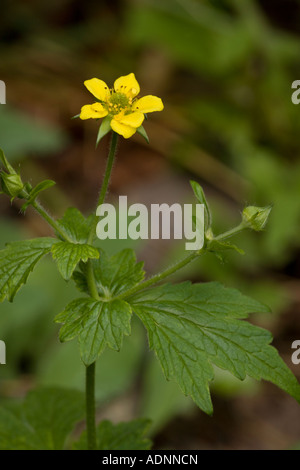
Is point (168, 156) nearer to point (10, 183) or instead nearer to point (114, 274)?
point (114, 274)

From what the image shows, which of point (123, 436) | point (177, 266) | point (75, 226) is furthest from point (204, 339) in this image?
point (123, 436)

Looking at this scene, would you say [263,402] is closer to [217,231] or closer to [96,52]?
[217,231]

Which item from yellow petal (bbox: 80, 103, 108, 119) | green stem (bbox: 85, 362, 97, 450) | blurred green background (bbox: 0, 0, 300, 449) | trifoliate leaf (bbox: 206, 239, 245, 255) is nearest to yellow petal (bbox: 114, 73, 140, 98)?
yellow petal (bbox: 80, 103, 108, 119)

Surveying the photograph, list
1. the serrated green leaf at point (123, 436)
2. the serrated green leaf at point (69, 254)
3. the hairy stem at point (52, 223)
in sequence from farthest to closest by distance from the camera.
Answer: the serrated green leaf at point (123, 436), the hairy stem at point (52, 223), the serrated green leaf at point (69, 254)

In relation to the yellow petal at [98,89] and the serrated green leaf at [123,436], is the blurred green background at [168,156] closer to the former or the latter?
the serrated green leaf at [123,436]

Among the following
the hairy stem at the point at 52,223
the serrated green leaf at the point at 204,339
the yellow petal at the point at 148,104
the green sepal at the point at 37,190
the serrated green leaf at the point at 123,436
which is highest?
the yellow petal at the point at 148,104

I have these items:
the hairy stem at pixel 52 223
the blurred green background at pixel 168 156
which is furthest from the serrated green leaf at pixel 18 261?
the blurred green background at pixel 168 156

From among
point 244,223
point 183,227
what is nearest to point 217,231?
point 183,227

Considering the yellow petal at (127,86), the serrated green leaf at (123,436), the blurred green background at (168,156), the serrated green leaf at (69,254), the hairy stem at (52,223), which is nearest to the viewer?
the serrated green leaf at (69,254)
